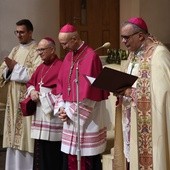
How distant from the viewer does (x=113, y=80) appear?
137 inches

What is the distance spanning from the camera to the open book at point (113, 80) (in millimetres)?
3428

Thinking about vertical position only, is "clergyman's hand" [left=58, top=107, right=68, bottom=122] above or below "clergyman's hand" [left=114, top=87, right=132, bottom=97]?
below

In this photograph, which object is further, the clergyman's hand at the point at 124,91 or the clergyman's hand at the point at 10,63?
the clergyman's hand at the point at 10,63

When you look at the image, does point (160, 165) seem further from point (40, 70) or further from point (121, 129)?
point (40, 70)

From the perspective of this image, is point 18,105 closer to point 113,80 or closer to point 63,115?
point 63,115

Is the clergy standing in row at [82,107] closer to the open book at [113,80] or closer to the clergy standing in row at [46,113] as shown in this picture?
the clergy standing in row at [46,113]

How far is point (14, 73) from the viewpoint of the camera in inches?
208

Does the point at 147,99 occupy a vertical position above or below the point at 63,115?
above

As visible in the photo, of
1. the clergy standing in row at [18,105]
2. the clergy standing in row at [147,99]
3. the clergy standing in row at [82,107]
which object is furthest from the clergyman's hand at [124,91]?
the clergy standing in row at [18,105]

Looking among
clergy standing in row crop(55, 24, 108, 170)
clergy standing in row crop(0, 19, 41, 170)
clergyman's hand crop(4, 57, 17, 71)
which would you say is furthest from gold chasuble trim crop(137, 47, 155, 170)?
clergyman's hand crop(4, 57, 17, 71)

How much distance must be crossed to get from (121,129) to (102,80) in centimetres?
66

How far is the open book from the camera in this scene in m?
3.43

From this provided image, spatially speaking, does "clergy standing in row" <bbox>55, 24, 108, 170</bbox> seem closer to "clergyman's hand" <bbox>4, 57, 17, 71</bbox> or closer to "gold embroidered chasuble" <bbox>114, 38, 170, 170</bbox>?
"gold embroidered chasuble" <bbox>114, 38, 170, 170</bbox>

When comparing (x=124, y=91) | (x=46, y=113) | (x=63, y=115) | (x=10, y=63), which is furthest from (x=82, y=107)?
(x=10, y=63)
